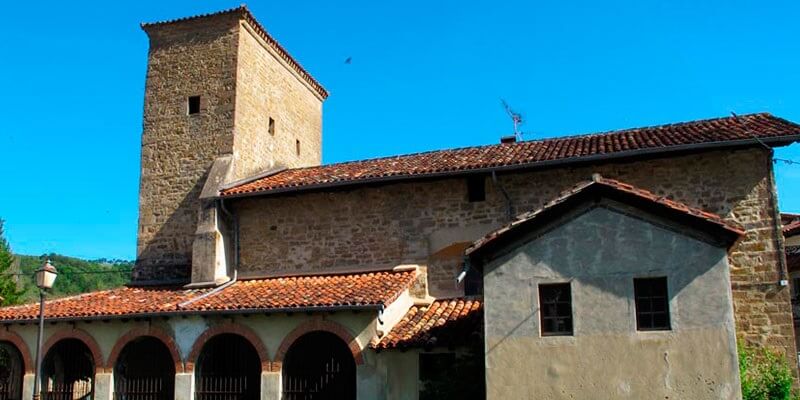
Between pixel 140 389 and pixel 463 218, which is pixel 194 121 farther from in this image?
pixel 463 218

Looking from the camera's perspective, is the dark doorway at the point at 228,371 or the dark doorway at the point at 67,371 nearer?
the dark doorway at the point at 228,371

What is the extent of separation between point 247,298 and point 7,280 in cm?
1539

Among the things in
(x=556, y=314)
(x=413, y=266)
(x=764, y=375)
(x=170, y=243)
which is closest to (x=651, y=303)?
(x=556, y=314)

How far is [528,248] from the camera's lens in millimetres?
11641

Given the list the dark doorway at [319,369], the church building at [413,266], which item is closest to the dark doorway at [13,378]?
the church building at [413,266]

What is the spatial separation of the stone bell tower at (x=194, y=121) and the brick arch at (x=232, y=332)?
13.4 feet

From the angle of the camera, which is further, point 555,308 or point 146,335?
point 146,335

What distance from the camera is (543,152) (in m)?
16.3

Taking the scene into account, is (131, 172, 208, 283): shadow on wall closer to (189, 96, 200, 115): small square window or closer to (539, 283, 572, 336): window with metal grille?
(189, 96, 200, 115): small square window

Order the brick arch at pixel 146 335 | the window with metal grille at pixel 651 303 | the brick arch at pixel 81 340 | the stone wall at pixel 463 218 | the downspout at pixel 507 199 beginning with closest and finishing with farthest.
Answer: the window with metal grille at pixel 651 303
the stone wall at pixel 463 218
the brick arch at pixel 146 335
the downspout at pixel 507 199
the brick arch at pixel 81 340

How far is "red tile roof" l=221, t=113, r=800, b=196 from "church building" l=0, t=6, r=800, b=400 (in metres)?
0.07

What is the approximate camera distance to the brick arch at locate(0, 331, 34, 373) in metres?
16.4

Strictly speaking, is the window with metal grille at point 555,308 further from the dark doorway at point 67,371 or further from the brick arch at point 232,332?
the dark doorway at point 67,371

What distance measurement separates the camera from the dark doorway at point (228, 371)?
15203 millimetres
